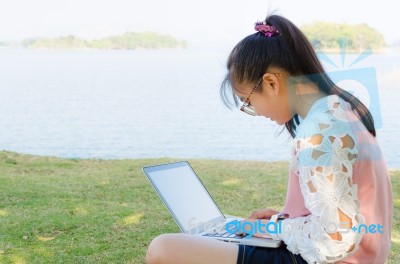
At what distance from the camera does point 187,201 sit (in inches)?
81.7

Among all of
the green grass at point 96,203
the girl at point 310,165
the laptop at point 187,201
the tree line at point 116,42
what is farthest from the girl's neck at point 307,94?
the tree line at point 116,42

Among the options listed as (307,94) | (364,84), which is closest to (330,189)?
(307,94)

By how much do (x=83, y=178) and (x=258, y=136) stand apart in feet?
25.3

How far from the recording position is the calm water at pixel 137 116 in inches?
396

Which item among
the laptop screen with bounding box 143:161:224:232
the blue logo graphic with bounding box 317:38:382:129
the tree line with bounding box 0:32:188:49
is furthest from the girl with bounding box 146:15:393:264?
the tree line with bounding box 0:32:188:49

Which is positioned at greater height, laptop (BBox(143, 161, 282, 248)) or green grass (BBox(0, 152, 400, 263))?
laptop (BBox(143, 161, 282, 248))

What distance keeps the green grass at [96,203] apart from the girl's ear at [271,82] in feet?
4.68

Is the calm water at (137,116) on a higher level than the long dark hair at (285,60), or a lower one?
lower

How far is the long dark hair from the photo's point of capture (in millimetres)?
1562

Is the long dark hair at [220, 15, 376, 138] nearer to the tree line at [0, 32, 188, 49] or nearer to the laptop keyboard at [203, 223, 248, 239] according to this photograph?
the laptop keyboard at [203, 223, 248, 239]

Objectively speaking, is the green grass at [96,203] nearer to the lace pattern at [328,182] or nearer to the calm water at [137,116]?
the calm water at [137,116]

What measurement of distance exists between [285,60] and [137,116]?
15.5 m

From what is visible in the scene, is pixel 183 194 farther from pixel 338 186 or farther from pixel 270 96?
pixel 338 186

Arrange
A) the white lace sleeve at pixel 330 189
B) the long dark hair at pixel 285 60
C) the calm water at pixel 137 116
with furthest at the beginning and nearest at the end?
1. the calm water at pixel 137 116
2. the long dark hair at pixel 285 60
3. the white lace sleeve at pixel 330 189
